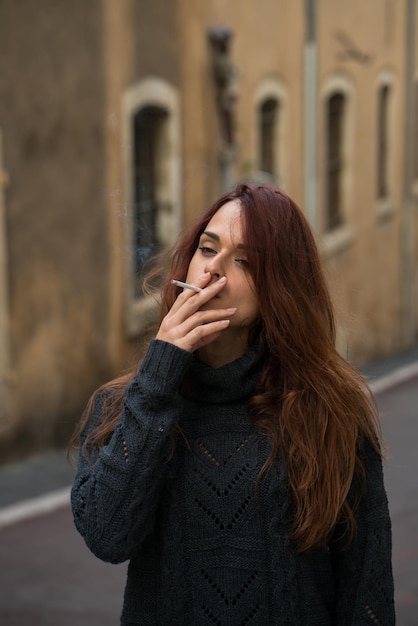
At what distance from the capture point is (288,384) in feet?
8.35

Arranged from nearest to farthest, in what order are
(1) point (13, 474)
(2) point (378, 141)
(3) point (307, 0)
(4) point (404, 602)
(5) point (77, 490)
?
(5) point (77, 490) → (4) point (404, 602) → (1) point (13, 474) → (3) point (307, 0) → (2) point (378, 141)

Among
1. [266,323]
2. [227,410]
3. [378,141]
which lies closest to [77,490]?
[227,410]

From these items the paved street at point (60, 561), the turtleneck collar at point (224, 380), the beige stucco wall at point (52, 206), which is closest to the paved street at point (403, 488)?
the paved street at point (60, 561)

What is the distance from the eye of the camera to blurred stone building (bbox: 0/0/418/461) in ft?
28.6

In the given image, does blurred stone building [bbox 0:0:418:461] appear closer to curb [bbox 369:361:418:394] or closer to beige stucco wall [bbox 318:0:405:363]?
beige stucco wall [bbox 318:0:405:363]

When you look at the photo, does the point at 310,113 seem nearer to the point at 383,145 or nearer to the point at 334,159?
the point at 334,159

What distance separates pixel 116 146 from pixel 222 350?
23.5 feet

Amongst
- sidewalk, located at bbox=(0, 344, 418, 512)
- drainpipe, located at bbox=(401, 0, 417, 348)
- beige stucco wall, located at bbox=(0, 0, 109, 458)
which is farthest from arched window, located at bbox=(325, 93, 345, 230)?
sidewalk, located at bbox=(0, 344, 418, 512)

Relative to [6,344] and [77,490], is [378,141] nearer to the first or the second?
[6,344]

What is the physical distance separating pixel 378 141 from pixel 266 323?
542 inches

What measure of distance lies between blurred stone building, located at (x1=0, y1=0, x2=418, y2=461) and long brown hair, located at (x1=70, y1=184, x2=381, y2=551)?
371 cm

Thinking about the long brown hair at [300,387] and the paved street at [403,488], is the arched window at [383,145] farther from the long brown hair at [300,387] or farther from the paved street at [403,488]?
the long brown hair at [300,387]

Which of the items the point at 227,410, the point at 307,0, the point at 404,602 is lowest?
the point at 404,602

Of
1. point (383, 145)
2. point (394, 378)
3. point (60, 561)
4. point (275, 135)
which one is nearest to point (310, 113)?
point (275, 135)
